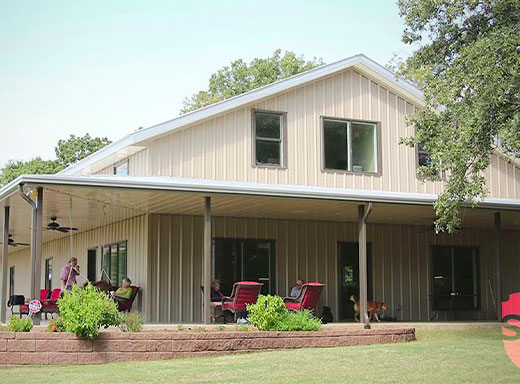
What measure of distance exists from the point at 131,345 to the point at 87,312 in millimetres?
938

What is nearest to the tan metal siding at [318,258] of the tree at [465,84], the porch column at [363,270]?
the porch column at [363,270]

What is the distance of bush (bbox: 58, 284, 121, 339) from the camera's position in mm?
12578

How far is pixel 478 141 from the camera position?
1438 centimetres

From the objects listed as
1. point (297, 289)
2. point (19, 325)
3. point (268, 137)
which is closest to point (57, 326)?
point (19, 325)

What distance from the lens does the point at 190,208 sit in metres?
17.4

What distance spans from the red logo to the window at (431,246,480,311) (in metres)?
1.14

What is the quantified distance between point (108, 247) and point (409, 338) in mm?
9216

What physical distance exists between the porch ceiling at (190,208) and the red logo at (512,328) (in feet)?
7.31

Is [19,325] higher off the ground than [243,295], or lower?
lower

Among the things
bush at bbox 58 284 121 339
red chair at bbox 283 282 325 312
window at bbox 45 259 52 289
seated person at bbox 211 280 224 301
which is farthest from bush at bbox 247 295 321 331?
window at bbox 45 259 52 289

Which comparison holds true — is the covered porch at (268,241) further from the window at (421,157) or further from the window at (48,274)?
the window at (48,274)

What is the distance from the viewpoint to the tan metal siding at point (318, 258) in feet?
59.8

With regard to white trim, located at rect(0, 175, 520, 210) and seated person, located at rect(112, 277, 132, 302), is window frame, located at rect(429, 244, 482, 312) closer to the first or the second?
white trim, located at rect(0, 175, 520, 210)

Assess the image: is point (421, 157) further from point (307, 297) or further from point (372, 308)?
point (307, 297)
